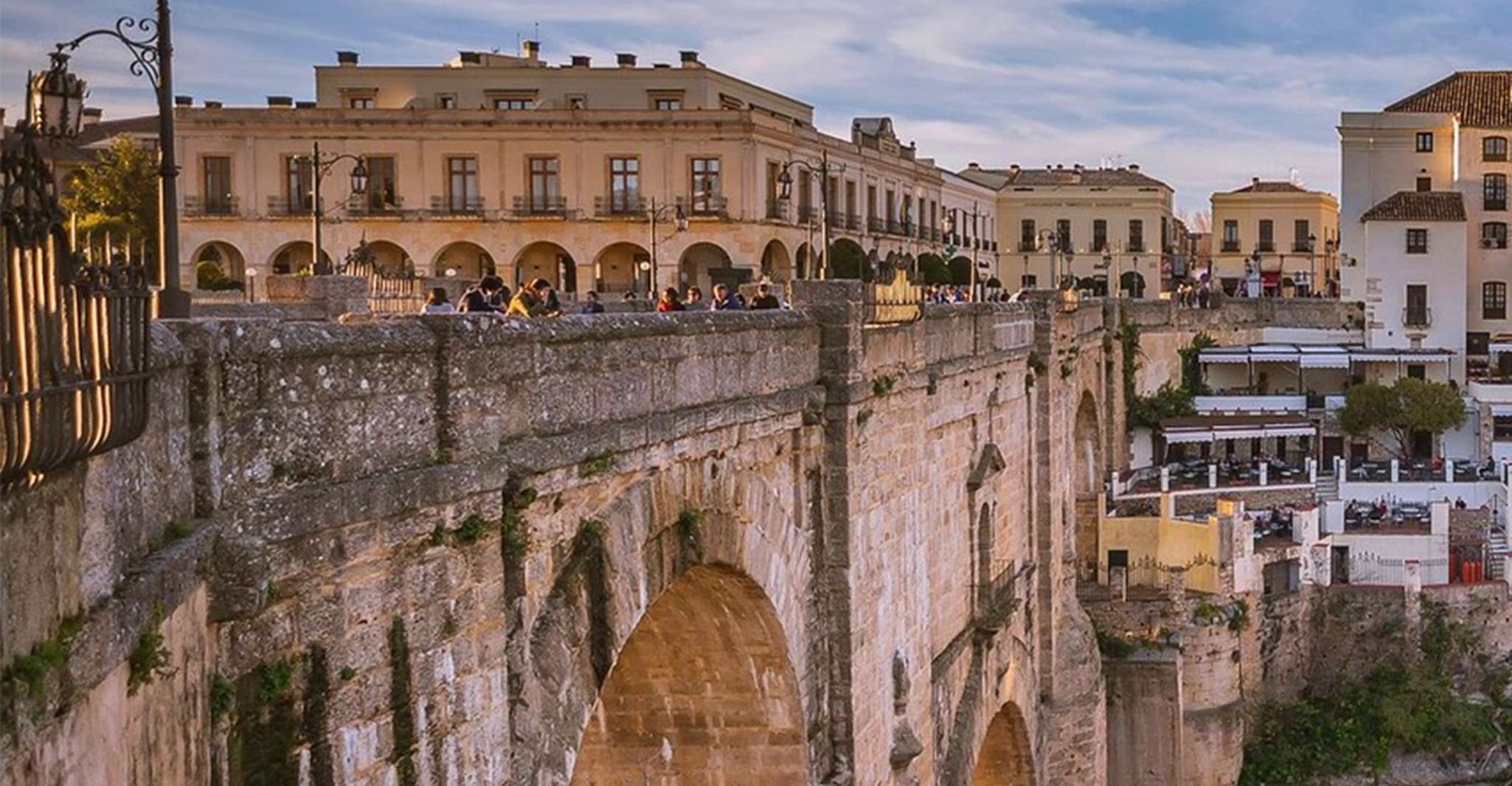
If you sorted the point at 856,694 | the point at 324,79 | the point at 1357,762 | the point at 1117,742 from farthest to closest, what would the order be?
the point at 324,79
the point at 1357,762
the point at 1117,742
the point at 856,694

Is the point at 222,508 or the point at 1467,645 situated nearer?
the point at 222,508

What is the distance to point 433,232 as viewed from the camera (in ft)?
140

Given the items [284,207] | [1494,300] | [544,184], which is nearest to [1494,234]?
[1494,300]

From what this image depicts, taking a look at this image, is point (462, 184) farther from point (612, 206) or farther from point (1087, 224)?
point (1087, 224)

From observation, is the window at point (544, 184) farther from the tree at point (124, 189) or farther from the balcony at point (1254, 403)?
the balcony at point (1254, 403)

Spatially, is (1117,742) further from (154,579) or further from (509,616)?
(154,579)

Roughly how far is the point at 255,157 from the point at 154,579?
38.8 m

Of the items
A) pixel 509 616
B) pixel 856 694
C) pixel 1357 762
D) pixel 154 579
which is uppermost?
pixel 154 579

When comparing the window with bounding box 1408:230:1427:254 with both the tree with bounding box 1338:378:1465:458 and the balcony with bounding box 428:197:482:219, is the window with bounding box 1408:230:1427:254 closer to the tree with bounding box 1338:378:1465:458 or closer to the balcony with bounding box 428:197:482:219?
the tree with bounding box 1338:378:1465:458

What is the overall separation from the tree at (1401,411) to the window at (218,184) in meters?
26.9

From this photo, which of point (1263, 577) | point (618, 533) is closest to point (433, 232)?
point (1263, 577)

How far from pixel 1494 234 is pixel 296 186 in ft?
108

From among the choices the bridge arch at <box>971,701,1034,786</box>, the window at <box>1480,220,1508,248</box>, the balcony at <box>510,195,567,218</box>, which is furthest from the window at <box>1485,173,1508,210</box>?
the bridge arch at <box>971,701,1034,786</box>

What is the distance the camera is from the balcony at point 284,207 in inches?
1636
